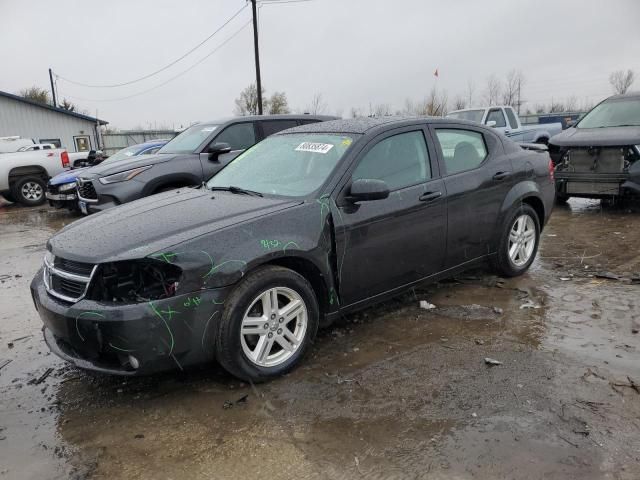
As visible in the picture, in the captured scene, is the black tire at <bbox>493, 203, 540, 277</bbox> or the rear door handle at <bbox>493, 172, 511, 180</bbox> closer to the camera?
the rear door handle at <bbox>493, 172, 511, 180</bbox>

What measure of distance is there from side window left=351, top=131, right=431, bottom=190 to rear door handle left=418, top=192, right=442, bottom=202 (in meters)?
0.13

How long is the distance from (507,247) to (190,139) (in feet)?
18.6

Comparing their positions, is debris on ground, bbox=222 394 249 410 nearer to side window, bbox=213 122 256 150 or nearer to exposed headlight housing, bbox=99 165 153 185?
exposed headlight housing, bbox=99 165 153 185

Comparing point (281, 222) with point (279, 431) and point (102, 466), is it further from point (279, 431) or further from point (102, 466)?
point (102, 466)

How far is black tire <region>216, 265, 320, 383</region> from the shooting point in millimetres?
3150

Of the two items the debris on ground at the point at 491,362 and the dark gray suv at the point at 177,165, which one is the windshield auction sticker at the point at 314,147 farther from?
the dark gray suv at the point at 177,165

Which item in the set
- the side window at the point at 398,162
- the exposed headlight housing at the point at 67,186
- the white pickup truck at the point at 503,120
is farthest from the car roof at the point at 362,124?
the white pickup truck at the point at 503,120

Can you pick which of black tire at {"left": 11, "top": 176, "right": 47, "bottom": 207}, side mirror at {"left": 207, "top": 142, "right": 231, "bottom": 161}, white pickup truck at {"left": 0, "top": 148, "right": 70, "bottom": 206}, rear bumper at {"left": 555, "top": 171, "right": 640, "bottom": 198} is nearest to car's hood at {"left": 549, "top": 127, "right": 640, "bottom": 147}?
rear bumper at {"left": 555, "top": 171, "right": 640, "bottom": 198}

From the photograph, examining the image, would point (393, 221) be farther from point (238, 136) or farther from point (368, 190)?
point (238, 136)

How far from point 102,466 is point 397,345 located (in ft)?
7.08

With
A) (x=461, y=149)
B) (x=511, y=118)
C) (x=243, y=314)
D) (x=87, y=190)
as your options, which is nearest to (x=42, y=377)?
(x=243, y=314)

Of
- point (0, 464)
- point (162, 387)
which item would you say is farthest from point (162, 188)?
point (0, 464)

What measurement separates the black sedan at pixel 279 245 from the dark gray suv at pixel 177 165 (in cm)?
353

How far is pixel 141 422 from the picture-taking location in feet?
9.98
